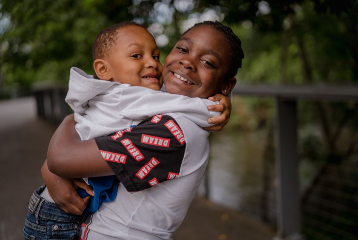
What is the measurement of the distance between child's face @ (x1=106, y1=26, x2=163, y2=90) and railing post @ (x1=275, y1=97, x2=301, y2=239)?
194 cm

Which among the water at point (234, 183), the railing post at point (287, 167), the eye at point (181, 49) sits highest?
the eye at point (181, 49)

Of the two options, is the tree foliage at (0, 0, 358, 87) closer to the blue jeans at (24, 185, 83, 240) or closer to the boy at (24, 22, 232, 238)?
the boy at (24, 22, 232, 238)

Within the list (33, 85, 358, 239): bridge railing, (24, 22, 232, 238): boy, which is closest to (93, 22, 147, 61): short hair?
(24, 22, 232, 238): boy

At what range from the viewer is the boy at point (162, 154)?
→ 1.13 meters

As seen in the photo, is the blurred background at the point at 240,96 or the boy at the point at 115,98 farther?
the blurred background at the point at 240,96

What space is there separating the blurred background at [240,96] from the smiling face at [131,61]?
27.7 inches

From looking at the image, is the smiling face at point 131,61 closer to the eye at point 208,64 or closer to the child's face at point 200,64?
the child's face at point 200,64

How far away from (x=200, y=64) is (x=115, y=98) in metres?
0.38

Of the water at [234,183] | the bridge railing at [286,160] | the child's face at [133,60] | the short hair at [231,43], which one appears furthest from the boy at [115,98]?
the water at [234,183]

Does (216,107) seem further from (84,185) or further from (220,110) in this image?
(84,185)

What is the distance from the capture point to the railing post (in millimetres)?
3088

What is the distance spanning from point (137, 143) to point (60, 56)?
20.2ft

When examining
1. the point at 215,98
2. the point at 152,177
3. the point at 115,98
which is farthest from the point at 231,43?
the point at 152,177

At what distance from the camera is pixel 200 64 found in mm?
1350
